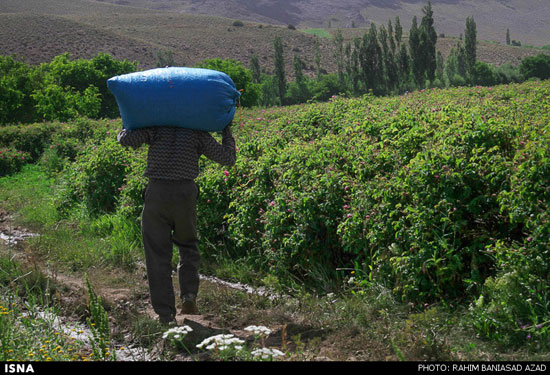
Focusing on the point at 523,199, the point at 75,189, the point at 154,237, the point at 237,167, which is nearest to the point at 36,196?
the point at 75,189

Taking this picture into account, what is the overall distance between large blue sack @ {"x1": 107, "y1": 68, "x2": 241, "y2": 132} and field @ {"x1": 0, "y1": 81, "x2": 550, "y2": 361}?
4.43 ft

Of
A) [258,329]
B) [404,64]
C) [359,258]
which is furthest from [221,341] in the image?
[404,64]

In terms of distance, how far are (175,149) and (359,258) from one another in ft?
6.20

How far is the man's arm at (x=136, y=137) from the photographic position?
4.25 m

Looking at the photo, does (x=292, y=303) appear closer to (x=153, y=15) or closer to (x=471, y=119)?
Answer: (x=471, y=119)

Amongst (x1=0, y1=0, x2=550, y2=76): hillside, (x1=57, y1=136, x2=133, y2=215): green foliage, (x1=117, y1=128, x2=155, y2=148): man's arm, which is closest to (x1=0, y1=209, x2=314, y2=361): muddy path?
(x1=117, y1=128, x2=155, y2=148): man's arm

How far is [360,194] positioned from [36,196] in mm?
8805

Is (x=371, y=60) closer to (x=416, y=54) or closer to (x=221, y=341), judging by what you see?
(x=416, y=54)

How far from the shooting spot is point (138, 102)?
4.16m

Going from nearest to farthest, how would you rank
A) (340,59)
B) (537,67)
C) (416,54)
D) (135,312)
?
(135,312), (416,54), (537,67), (340,59)

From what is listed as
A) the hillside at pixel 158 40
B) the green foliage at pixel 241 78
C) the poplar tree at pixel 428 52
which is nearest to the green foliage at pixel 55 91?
the green foliage at pixel 241 78

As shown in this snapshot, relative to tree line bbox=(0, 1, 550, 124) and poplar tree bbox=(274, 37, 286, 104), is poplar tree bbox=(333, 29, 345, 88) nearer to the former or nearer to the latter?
tree line bbox=(0, 1, 550, 124)

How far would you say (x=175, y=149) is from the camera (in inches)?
164

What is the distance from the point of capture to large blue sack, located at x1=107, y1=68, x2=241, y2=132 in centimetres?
414
